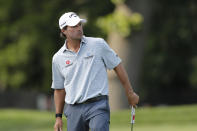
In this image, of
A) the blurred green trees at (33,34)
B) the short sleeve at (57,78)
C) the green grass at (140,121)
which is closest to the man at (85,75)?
the short sleeve at (57,78)

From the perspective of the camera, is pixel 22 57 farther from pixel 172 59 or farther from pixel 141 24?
pixel 141 24

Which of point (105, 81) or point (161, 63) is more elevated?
point (105, 81)

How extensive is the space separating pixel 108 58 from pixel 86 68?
258 mm

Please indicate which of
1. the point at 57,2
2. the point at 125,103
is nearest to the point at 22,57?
the point at 57,2

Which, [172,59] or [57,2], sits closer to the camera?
[57,2]

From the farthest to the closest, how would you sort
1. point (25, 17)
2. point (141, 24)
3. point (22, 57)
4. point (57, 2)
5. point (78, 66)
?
1. point (22, 57)
2. point (25, 17)
3. point (57, 2)
4. point (141, 24)
5. point (78, 66)

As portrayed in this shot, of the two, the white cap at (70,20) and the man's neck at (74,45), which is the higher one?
the white cap at (70,20)

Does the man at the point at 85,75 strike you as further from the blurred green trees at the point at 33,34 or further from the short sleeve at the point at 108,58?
the blurred green trees at the point at 33,34

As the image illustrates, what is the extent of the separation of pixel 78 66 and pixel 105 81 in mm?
317

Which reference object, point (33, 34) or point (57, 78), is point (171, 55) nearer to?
point (33, 34)

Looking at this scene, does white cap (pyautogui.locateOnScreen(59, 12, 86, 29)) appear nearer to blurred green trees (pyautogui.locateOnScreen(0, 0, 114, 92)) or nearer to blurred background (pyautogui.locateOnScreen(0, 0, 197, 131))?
blurred background (pyautogui.locateOnScreen(0, 0, 197, 131))

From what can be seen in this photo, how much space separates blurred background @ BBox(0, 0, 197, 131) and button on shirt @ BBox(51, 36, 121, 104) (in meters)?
9.71

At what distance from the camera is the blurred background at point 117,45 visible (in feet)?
74.7

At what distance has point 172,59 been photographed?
35562mm
